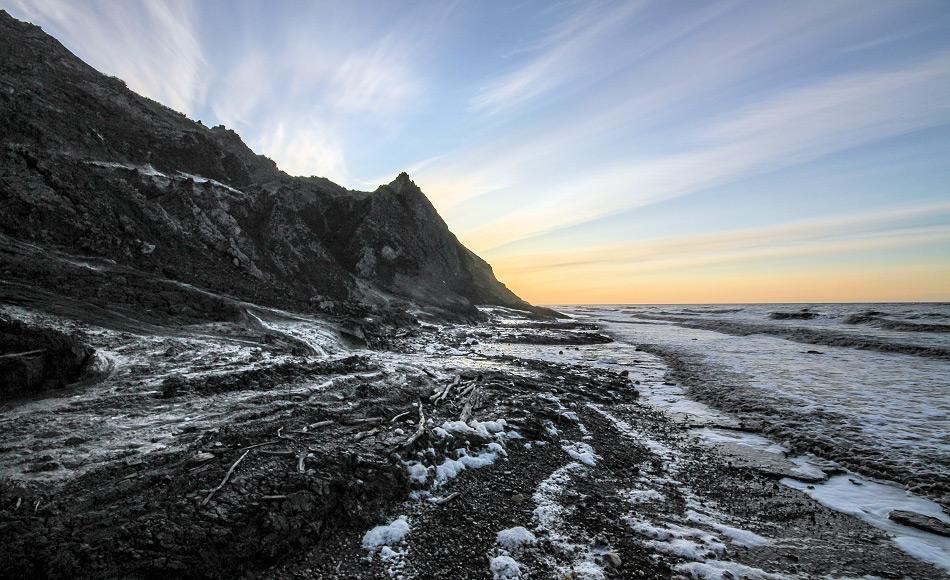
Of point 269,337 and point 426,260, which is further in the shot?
point 426,260

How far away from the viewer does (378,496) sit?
17.8 ft

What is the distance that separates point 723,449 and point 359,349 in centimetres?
1388

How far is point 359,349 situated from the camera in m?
17.1

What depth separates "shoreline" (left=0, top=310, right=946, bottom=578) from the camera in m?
4.15

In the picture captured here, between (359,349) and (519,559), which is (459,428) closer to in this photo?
(519,559)

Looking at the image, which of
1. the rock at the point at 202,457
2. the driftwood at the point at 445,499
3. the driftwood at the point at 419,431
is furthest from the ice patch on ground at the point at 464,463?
A: the rock at the point at 202,457

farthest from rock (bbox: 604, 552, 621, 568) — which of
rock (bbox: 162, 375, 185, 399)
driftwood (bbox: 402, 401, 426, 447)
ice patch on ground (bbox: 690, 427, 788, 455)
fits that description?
rock (bbox: 162, 375, 185, 399)

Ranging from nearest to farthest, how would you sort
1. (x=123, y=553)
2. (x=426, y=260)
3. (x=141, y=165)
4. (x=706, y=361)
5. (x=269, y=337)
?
(x=123, y=553)
(x=269, y=337)
(x=706, y=361)
(x=141, y=165)
(x=426, y=260)

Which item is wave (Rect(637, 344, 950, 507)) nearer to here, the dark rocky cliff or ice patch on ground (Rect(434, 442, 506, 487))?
ice patch on ground (Rect(434, 442, 506, 487))

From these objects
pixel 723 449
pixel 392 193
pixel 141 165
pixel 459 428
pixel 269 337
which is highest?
pixel 392 193

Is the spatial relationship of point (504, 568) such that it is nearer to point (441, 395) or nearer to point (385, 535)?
point (385, 535)

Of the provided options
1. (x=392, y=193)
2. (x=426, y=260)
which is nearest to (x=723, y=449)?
(x=426, y=260)

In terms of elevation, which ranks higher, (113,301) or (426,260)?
(426,260)

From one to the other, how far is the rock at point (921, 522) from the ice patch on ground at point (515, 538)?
6.02m
